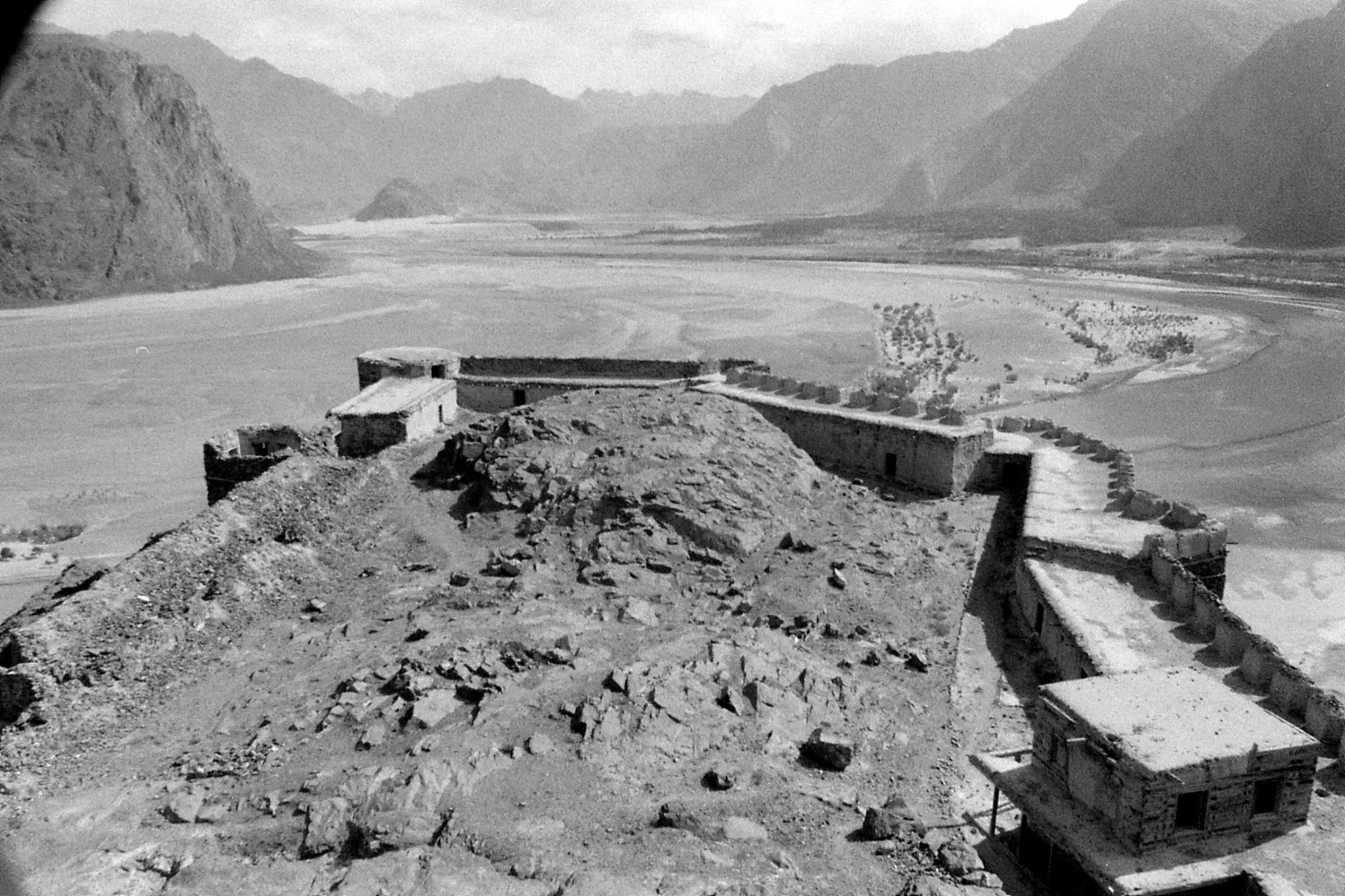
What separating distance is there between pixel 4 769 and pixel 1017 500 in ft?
65.3

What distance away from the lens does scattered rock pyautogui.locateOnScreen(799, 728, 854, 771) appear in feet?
39.5

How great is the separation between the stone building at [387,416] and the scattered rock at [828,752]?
15.9 metres

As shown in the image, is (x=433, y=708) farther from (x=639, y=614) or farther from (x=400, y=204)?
(x=400, y=204)

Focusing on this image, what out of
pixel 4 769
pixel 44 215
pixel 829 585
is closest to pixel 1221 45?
pixel 44 215

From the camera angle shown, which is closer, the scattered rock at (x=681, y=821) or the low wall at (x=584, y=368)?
the scattered rock at (x=681, y=821)

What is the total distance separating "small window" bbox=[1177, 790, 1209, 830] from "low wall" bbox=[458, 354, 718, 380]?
73.0 ft

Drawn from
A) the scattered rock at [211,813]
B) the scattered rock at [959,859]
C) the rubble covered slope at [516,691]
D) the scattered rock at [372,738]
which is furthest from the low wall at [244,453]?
the scattered rock at [959,859]

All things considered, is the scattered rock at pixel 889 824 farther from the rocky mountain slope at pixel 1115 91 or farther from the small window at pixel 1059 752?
the rocky mountain slope at pixel 1115 91

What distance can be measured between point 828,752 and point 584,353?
37.8 meters

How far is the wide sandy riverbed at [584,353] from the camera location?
28.8m

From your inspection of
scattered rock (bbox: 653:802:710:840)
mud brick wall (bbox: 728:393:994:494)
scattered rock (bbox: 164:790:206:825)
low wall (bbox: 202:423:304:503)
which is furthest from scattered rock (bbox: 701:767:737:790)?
low wall (bbox: 202:423:304:503)

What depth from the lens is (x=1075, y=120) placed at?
147625 millimetres

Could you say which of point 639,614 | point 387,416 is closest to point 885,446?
point 639,614

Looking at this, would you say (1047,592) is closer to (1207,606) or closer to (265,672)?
(1207,606)
